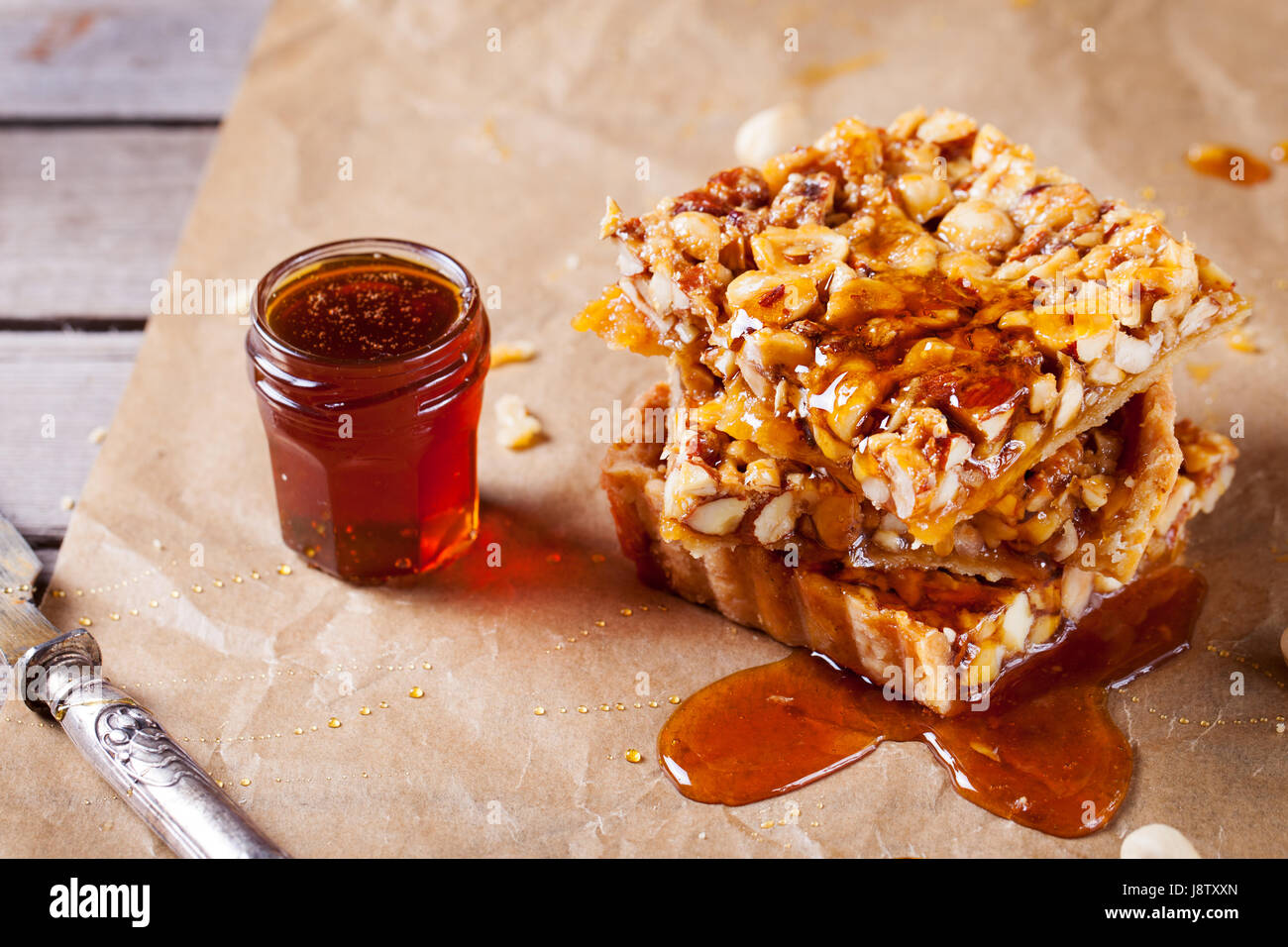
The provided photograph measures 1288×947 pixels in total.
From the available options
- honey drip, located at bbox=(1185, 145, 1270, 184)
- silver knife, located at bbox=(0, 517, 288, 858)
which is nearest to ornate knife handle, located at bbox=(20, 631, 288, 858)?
silver knife, located at bbox=(0, 517, 288, 858)

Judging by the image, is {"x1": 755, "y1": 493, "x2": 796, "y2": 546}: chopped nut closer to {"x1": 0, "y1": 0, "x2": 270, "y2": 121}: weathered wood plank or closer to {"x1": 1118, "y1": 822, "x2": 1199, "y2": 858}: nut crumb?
{"x1": 1118, "y1": 822, "x2": 1199, "y2": 858}: nut crumb

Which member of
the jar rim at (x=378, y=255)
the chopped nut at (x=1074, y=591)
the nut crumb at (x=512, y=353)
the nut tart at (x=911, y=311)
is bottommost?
the nut crumb at (x=512, y=353)

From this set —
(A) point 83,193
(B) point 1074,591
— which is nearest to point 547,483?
(B) point 1074,591

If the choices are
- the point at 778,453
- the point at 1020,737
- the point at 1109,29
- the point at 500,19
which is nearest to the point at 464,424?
the point at 778,453

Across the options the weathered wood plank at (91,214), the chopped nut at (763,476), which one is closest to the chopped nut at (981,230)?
the chopped nut at (763,476)

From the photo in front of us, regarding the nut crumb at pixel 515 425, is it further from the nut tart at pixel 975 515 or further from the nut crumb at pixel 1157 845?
the nut crumb at pixel 1157 845

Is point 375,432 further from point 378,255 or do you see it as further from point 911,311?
point 911,311
